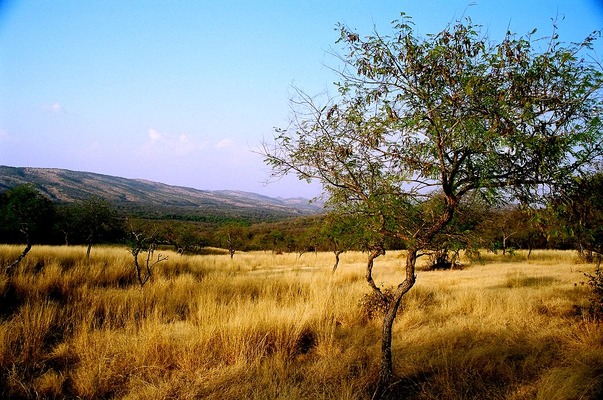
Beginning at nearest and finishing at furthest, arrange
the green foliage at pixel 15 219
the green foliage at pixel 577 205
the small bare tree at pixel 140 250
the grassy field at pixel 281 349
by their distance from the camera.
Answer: the green foliage at pixel 577 205 < the grassy field at pixel 281 349 < the small bare tree at pixel 140 250 < the green foliage at pixel 15 219

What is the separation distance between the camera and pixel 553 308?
27.0 ft

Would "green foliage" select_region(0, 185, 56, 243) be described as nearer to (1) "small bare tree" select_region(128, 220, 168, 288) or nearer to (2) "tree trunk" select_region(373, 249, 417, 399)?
(1) "small bare tree" select_region(128, 220, 168, 288)

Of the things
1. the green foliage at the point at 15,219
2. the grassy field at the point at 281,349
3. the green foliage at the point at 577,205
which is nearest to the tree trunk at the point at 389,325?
the grassy field at the point at 281,349

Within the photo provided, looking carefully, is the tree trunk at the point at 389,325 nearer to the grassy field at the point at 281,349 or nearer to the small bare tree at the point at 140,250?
the grassy field at the point at 281,349

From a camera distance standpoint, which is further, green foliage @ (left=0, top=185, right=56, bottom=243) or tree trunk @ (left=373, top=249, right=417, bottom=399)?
green foliage @ (left=0, top=185, right=56, bottom=243)

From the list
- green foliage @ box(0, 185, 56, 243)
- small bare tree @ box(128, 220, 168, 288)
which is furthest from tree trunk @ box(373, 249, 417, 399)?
green foliage @ box(0, 185, 56, 243)

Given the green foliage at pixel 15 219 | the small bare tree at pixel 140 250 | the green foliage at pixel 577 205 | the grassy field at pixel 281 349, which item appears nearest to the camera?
the green foliage at pixel 577 205

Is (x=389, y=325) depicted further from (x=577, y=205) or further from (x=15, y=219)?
(x=15, y=219)

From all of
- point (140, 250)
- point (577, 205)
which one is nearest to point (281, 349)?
point (577, 205)

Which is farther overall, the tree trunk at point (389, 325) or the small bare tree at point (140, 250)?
the small bare tree at point (140, 250)

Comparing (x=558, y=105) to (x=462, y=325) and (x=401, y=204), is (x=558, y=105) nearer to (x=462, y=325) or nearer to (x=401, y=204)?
(x=401, y=204)

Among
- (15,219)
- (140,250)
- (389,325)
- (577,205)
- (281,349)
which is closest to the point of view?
(577,205)

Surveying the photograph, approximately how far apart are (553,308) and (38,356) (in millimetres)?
11851

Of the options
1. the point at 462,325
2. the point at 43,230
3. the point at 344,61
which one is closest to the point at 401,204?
the point at 344,61
